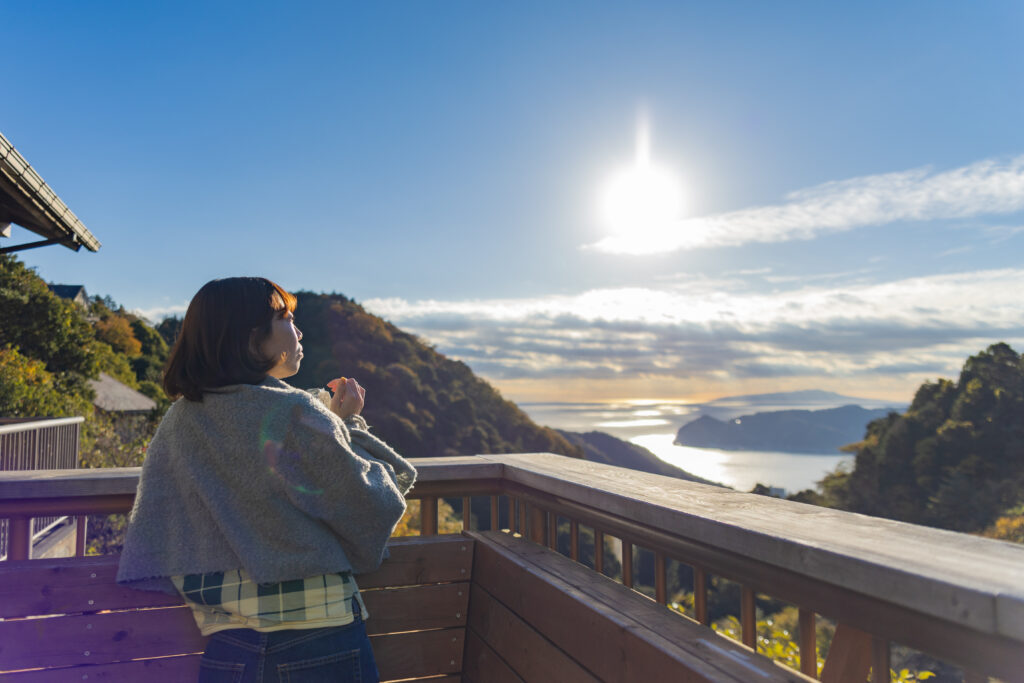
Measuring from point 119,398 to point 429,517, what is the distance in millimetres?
22572

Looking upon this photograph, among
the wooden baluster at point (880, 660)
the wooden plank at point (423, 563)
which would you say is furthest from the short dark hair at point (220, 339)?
the wooden baluster at point (880, 660)

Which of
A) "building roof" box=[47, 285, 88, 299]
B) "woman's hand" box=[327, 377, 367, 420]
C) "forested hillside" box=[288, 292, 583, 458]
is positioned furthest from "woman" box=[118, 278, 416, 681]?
"building roof" box=[47, 285, 88, 299]

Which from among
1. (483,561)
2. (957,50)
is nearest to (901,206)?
(957,50)

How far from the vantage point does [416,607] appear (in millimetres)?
1775

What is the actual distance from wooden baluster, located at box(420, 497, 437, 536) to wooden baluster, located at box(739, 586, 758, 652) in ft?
3.51

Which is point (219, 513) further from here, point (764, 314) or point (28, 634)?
point (764, 314)

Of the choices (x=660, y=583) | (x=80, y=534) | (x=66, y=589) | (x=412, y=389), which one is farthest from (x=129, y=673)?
(x=412, y=389)

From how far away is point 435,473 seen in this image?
1.90 metres

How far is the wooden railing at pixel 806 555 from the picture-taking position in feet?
2.23

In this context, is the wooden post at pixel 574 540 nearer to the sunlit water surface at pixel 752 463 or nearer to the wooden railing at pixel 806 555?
the wooden railing at pixel 806 555

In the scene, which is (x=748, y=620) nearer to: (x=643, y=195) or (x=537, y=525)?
(x=537, y=525)

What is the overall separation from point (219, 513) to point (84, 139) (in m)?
16.2

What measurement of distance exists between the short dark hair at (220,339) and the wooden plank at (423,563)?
76cm

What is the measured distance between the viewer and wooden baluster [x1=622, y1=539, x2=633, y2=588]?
4.59ft
